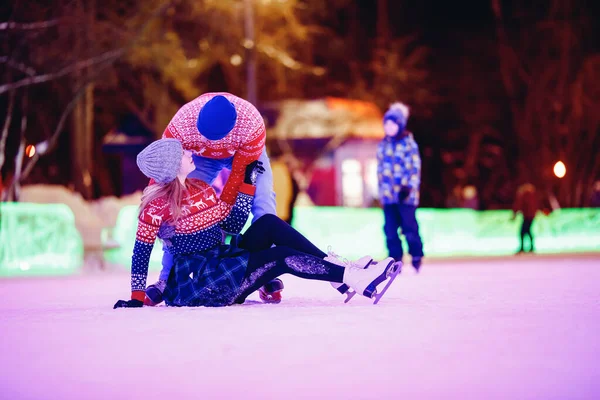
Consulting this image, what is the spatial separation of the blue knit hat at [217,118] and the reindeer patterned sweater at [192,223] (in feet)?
1.37

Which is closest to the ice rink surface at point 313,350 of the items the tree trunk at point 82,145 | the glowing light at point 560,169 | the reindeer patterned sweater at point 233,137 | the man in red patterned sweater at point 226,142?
the man in red patterned sweater at point 226,142

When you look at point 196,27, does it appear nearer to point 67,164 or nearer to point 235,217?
point 67,164

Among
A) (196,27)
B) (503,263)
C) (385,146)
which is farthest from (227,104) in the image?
(196,27)

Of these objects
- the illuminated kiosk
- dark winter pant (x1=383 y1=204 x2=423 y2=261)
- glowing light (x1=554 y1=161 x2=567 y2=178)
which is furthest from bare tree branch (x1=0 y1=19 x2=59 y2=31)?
glowing light (x1=554 y1=161 x2=567 y2=178)

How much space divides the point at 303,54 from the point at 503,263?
2068cm

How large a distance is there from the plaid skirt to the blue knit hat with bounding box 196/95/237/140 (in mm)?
760

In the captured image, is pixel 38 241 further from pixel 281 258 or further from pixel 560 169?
pixel 560 169

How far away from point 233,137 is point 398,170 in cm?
472

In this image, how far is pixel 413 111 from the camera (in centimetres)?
3378

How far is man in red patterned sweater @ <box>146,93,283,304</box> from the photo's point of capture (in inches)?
251

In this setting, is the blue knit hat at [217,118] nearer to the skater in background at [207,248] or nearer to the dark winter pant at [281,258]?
the skater in background at [207,248]

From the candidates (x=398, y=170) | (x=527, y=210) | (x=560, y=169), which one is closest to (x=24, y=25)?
(x=398, y=170)

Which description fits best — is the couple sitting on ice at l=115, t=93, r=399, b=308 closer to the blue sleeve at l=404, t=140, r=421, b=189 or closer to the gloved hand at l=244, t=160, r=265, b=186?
the gloved hand at l=244, t=160, r=265, b=186

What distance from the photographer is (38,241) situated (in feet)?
45.9
